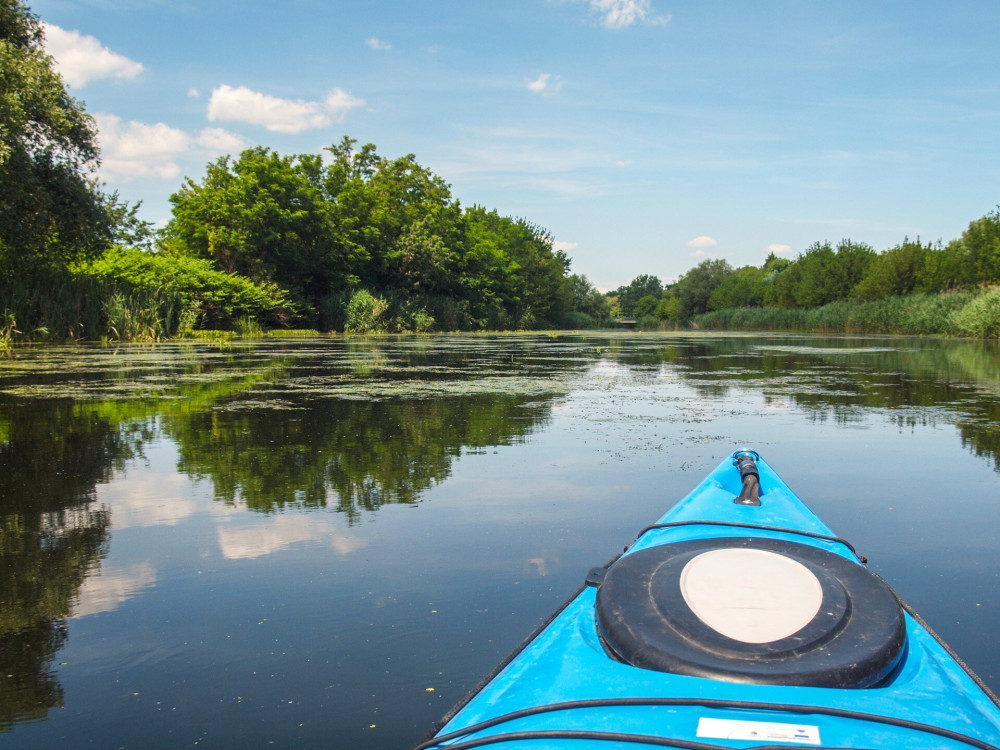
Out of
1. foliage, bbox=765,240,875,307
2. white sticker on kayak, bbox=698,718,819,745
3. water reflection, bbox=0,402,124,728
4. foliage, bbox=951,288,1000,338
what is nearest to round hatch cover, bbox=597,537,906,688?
white sticker on kayak, bbox=698,718,819,745

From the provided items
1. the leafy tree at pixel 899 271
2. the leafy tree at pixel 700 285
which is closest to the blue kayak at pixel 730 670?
the leafy tree at pixel 899 271

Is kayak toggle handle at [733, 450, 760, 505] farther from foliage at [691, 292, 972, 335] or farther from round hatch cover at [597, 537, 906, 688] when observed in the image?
foliage at [691, 292, 972, 335]

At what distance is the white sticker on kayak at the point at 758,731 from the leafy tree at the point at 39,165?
1736 cm

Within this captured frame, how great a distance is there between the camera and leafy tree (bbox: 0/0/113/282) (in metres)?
15.6

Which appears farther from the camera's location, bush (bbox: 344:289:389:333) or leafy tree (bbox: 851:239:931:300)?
leafy tree (bbox: 851:239:931:300)

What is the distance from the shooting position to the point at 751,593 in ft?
5.27

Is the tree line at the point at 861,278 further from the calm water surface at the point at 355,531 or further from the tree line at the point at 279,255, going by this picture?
the calm water surface at the point at 355,531

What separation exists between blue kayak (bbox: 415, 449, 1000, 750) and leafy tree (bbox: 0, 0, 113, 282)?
17.0 metres

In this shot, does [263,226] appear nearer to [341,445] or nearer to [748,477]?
[341,445]

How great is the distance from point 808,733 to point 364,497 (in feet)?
9.16

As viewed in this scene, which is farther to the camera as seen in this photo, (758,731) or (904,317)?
(904,317)

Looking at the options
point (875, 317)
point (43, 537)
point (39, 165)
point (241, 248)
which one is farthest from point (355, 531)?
point (875, 317)

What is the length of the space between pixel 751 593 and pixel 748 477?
1088 mm

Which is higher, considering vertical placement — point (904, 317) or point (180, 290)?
point (180, 290)
